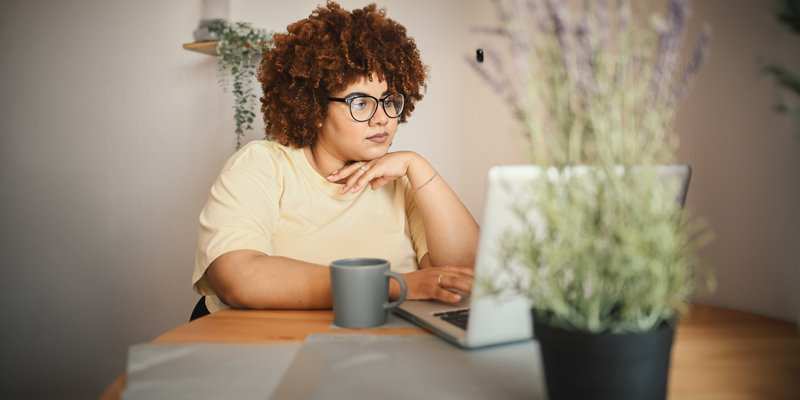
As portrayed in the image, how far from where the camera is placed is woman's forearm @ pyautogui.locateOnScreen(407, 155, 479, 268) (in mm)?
1381

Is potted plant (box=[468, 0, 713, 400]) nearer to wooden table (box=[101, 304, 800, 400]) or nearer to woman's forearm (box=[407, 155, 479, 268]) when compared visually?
wooden table (box=[101, 304, 800, 400])

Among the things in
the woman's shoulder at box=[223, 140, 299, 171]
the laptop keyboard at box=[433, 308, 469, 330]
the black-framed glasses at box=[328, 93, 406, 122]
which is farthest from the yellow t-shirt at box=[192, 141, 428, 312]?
the laptop keyboard at box=[433, 308, 469, 330]

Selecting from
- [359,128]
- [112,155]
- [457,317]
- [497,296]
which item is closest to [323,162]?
[359,128]

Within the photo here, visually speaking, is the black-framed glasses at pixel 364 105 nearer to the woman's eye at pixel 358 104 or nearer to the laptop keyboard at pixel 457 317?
the woman's eye at pixel 358 104

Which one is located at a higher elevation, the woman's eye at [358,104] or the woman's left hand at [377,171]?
the woman's eye at [358,104]

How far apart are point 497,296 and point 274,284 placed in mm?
590

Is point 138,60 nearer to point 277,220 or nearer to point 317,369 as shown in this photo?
point 277,220

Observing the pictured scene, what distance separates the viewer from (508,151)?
204 cm

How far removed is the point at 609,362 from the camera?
430mm

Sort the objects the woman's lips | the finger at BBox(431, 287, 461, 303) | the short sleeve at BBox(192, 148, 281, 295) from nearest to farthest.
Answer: the finger at BBox(431, 287, 461, 303), the short sleeve at BBox(192, 148, 281, 295), the woman's lips

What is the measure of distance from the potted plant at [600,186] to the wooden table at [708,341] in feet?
0.63

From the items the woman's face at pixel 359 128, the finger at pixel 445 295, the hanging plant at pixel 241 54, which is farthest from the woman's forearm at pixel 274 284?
the hanging plant at pixel 241 54

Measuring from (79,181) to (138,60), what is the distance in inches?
27.5

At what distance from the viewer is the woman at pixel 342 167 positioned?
4.50 ft
